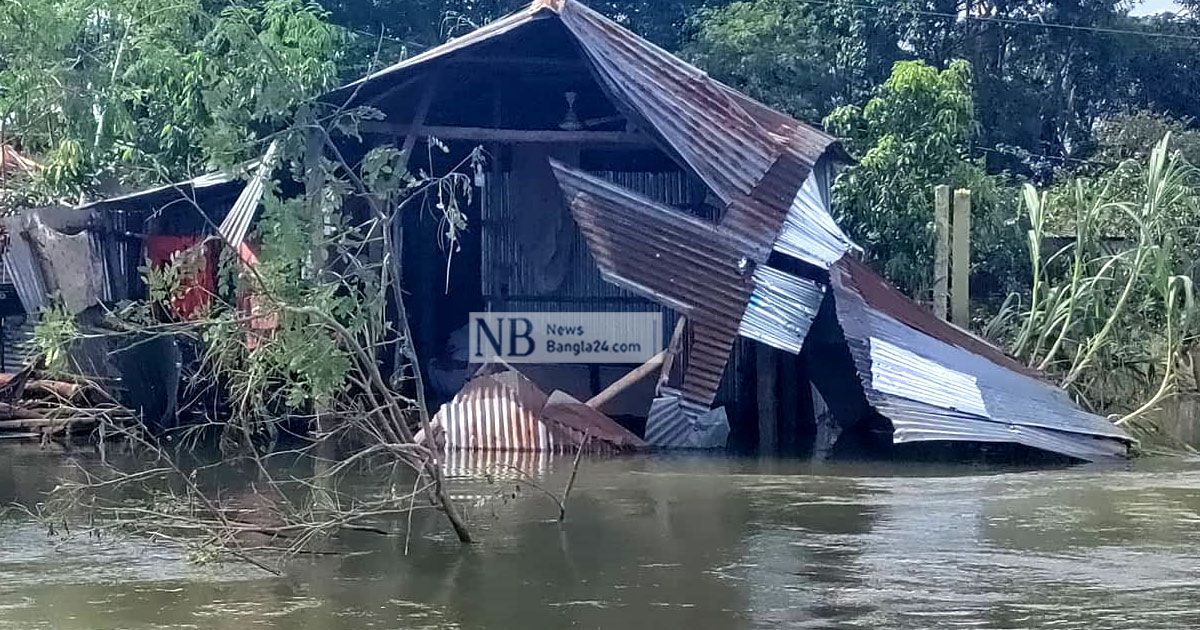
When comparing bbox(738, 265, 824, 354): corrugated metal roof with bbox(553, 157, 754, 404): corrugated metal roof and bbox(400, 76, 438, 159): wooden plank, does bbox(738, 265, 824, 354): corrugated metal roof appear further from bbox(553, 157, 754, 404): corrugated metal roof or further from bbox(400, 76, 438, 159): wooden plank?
bbox(400, 76, 438, 159): wooden plank

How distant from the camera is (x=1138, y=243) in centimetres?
1630

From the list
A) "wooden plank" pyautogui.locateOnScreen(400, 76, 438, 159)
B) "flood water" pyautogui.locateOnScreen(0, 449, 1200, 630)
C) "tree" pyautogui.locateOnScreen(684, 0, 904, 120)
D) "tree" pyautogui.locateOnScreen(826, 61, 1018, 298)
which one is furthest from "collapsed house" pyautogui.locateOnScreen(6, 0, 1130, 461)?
"tree" pyautogui.locateOnScreen(684, 0, 904, 120)

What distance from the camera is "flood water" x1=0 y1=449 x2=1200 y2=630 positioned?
7.41 metres

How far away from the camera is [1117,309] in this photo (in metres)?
15.2

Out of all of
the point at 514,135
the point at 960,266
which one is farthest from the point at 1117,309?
the point at 514,135

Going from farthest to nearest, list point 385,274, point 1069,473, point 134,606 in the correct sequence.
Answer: point 1069,473, point 385,274, point 134,606

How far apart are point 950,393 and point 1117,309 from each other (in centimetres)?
290

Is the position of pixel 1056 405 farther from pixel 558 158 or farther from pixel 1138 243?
pixel 558 158

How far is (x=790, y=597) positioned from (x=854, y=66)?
18976 mm

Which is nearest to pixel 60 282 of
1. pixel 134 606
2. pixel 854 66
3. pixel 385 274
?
pixel 385 274

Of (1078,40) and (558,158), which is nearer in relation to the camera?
(558,158)

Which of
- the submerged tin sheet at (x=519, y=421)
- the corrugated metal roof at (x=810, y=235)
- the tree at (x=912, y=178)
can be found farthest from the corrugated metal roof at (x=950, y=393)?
the tree at (x=912, y=178)

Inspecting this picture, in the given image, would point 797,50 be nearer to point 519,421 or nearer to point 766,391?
point 766,391
